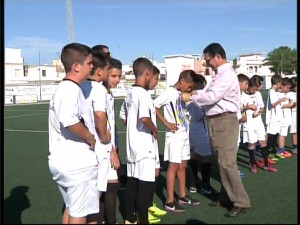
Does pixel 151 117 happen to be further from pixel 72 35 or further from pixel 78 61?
pixel 72 35

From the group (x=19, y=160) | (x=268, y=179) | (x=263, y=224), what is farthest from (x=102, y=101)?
(x=19, y=160)

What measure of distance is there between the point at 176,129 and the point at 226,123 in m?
0.73

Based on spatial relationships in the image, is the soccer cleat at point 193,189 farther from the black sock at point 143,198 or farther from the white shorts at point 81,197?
the white shorts at point 81,197

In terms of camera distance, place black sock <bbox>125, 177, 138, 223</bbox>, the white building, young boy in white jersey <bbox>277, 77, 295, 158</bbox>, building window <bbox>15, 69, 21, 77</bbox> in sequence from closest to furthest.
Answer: black sock <bbox>125, 177, 138, 223</bbox>
young boy in white jersey <bbox>277, 77, 295, 158</bbox>
building window <bbox>15, 69, 21, 77</bbox>
the white building

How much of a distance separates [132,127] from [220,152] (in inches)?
48.0

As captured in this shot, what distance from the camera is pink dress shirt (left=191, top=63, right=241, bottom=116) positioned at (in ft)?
15.8

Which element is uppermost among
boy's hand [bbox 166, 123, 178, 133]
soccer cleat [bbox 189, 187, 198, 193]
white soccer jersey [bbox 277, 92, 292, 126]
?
white soccer jersey [bbox 277, 92, 292, 126]

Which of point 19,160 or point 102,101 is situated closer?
point 102,101


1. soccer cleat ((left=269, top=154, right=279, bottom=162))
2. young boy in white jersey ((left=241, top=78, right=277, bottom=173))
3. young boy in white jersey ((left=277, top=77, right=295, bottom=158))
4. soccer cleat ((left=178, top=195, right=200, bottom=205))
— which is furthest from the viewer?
young boy in white jersey ((left=277, top=77, right=295, bottom=158))

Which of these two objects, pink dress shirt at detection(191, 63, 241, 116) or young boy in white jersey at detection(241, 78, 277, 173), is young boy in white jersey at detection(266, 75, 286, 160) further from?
pink dress shirt at detection(191, 63, 241, 116)

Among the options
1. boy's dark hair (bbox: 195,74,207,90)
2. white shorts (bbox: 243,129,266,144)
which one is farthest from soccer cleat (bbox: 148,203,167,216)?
white shorts (bbox: 243,129,266,144)

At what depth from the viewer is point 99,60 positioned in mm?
4047
